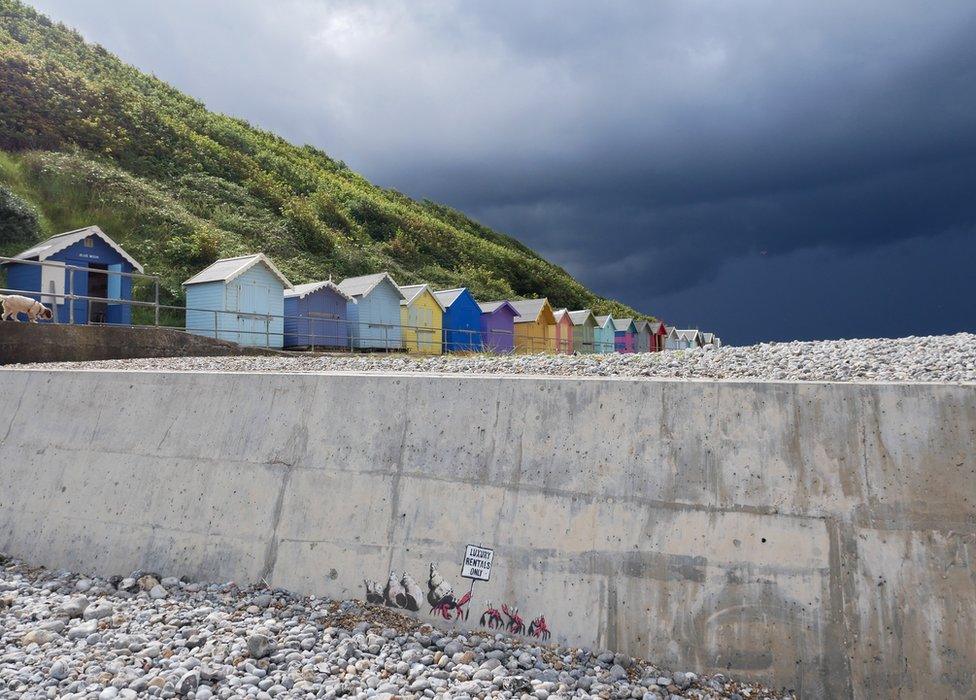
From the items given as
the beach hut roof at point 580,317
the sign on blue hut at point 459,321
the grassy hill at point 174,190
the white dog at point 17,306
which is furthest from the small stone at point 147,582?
the beach hut roof at point 580,317

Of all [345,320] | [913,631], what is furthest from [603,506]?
[345,320]

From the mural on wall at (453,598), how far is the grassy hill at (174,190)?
2960cm

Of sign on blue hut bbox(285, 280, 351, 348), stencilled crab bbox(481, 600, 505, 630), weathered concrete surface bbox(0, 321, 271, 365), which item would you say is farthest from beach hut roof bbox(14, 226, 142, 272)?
stencilled crab bbox(481, 600, 505, 630)

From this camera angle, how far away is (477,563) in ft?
18.1

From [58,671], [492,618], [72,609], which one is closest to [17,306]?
[72,609]

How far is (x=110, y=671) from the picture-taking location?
5086 millimetres

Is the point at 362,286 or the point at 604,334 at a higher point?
the point at 362,286

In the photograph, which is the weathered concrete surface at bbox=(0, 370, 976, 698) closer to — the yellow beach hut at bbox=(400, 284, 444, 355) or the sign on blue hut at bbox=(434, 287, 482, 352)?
the yellow beach hut at bbox=(400, 284, 444, 355)

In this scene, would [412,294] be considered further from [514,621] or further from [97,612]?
[514,621]

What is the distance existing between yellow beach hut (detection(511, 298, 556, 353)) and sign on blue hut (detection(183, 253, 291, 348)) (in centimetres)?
1557

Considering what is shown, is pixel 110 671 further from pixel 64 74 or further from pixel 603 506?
pixel 64 74

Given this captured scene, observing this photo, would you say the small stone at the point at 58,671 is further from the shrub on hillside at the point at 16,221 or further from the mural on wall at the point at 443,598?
the shrub on hillside at the point at 16,221

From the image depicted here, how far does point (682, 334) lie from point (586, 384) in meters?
62.8

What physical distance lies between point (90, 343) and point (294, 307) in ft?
47.4
